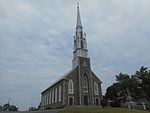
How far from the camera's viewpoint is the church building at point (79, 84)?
51000mm

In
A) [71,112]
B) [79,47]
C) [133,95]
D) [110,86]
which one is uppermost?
[79,47]

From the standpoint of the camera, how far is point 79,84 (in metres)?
52.2

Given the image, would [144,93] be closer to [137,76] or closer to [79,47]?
[137,76]

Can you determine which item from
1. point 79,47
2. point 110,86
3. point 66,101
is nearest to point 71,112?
point 66,101

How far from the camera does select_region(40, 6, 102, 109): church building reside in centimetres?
5100

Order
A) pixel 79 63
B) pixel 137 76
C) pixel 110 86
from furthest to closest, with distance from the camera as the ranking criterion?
1. pixel 110 86
2. pixel 79 63
3. pixel 137 76

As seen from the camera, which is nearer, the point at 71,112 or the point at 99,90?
the point at 71,112

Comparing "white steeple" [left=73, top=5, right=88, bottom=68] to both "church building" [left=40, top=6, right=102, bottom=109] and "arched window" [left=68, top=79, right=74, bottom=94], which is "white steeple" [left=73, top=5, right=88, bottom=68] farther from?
"arched window" [left=68, top=79, right=74, bottom=94]

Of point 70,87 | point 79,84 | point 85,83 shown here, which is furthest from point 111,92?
point 70,87

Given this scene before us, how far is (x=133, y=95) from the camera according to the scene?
5025 cm

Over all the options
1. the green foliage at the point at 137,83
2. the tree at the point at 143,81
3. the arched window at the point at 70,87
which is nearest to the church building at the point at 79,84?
the arched window at the point at 70,87

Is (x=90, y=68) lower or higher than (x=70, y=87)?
higher

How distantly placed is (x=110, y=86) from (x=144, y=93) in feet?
69.3

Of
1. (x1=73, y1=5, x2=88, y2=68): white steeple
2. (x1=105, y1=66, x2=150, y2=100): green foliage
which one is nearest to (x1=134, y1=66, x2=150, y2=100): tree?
(x1=105, y1=66, x2=150, y2=100): green foliage
